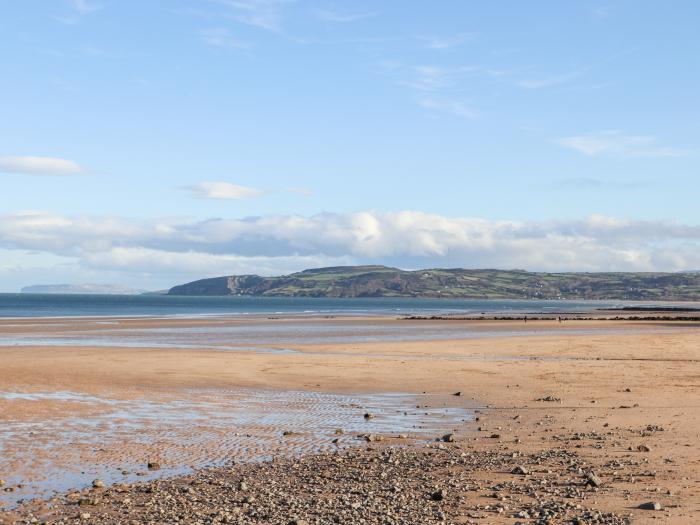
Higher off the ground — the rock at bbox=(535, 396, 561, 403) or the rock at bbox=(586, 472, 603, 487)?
the rock at bbox=(586, 472, 603, 487)

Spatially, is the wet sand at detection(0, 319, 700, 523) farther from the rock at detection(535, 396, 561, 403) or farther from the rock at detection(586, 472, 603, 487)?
the rock at detection(586, 472, 603, 487)

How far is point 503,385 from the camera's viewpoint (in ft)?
113

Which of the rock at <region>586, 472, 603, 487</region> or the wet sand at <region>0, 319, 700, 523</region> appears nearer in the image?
the rock at <region>586, 472, 603, 487</region>

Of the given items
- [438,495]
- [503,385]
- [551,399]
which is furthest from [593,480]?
[503,385]

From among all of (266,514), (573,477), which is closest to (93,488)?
(266,514)

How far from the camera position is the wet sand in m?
17.4

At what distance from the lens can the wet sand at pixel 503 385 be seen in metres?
17.4

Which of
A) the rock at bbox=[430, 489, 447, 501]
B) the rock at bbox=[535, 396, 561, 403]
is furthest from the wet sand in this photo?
the rock at bbox=[430, 489, 447, 501]

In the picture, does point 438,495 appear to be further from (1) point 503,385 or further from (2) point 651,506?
(1) point 503,385

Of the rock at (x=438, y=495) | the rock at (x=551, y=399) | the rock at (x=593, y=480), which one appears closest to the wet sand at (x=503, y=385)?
the rock at (x=551, y=399)

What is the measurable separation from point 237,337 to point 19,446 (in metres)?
52.3

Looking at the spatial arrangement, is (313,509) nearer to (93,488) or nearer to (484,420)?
(93,488)

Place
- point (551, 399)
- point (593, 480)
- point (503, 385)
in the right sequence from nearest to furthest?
point (593, 480) → point (551, 399) → point (503, 385)

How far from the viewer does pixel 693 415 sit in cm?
2434
